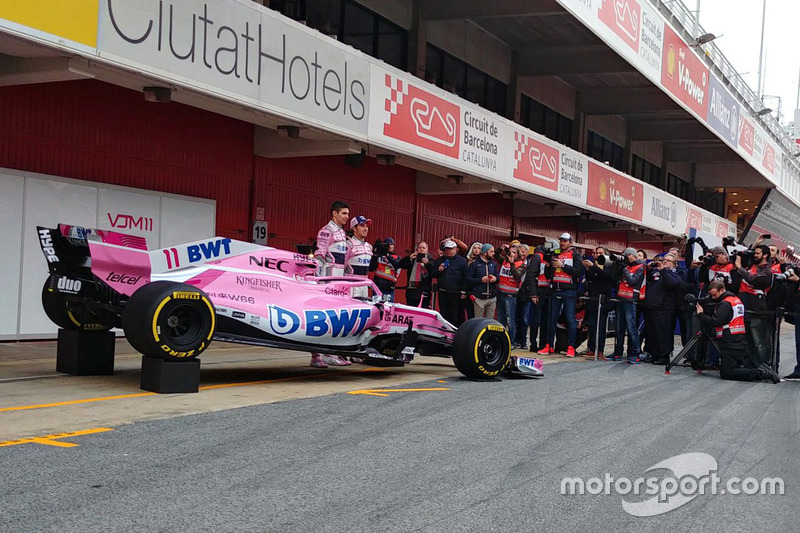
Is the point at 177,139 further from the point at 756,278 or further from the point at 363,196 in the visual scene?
the point at 756,278

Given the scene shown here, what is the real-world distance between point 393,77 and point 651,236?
23452 mm

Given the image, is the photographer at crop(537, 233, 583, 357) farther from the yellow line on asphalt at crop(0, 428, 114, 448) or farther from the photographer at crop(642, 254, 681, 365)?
the yellow line on asphalt at crop(0, 428, 114, 448)

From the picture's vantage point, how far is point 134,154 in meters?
13.5

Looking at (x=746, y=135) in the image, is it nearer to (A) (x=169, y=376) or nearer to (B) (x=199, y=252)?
(B) (x=199, y=252)

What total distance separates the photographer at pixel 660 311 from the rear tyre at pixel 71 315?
9.30 metres

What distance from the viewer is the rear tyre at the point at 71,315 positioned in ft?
Result: 29.0

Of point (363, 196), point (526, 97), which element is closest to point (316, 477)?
point (363, 196)

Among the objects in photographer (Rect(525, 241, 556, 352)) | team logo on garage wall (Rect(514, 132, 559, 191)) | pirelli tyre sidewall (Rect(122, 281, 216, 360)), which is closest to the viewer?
pirelli tyre sidewall (Rect(122, 281, 216, 360))

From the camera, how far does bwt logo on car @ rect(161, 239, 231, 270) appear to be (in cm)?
862

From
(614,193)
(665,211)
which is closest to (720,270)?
(614,193)

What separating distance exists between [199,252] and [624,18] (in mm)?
15672

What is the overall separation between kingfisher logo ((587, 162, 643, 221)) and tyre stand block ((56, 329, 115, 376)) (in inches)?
681

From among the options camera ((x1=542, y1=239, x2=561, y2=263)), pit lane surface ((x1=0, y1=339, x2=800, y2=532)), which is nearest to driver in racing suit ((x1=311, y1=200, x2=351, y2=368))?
pit lane surface ((x1=0, y1=339, x2=800, y2=532))

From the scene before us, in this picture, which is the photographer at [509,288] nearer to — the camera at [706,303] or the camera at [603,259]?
the camera at [603,259]
